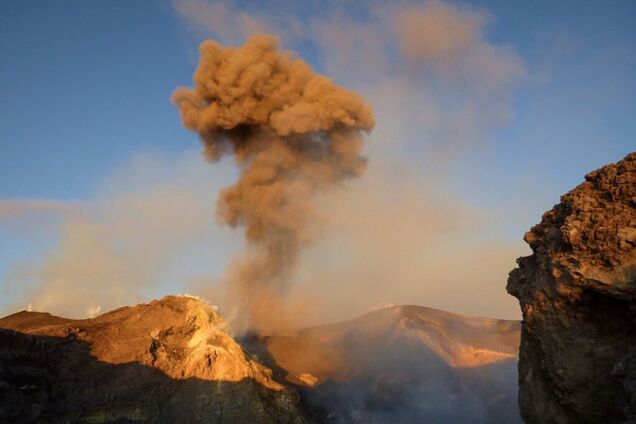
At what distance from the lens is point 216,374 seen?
87.9 feet

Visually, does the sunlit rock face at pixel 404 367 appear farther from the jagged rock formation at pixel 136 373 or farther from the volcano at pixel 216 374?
the jagged rock formation at pixel 136 373

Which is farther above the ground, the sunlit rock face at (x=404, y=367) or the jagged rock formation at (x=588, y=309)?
the jagged rock formation at (x=588, y=309)

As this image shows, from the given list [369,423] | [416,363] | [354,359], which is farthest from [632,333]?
[354,359]

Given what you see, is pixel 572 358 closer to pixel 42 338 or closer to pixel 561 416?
pixel 561 416

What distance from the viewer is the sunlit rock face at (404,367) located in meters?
37.0

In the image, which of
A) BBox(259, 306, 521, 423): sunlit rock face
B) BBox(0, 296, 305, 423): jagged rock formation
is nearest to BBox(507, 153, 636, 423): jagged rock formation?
BBox(0, 296, 305, 423): jagged rock formation

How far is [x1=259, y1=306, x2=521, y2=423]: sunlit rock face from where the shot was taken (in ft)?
121

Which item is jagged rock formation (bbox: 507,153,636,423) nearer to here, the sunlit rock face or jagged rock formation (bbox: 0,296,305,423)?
jagged rock formation (bbox: 0,296,305,423)

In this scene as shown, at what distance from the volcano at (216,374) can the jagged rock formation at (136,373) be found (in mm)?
64

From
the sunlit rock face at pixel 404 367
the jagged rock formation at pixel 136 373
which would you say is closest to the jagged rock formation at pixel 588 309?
the jagged rock formation at pixel 136 373

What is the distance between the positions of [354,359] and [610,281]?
38762mm

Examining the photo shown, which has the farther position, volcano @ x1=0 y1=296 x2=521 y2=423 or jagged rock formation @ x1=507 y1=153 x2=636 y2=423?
volcano @ x1=0 y1=296 x2=521 y2=423

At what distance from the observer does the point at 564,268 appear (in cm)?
1467

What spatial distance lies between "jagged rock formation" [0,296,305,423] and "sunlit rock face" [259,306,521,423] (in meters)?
8.44
